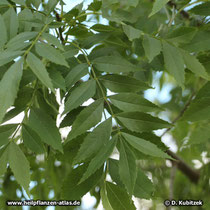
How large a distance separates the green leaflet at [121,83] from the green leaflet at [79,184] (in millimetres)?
170

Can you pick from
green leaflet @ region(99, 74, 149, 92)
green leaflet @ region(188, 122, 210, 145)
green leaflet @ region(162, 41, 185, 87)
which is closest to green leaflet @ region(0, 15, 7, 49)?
green leaflet @ region(99, 74, 149, 92)

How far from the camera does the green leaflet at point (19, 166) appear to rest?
0.61m

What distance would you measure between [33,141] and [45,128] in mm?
51

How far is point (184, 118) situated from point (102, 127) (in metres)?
0.19

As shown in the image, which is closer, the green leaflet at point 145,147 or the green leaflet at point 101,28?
the green leaflet at point 145,147

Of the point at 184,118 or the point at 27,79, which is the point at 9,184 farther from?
the point at 184,118

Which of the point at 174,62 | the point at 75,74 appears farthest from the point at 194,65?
the point at 75,74

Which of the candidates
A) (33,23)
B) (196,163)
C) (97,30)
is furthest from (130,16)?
(196,163)

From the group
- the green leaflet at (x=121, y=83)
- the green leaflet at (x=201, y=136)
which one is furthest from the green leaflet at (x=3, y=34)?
the green leaflet at (x=201, y=136)

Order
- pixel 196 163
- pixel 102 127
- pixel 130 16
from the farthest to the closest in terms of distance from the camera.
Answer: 1. pixel 196 163
2. pixel 130 16
3. pixel 102 127

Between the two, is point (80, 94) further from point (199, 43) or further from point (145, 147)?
point (199, 43)

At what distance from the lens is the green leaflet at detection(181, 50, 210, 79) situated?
2.20 ft

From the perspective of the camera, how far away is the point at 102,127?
2.03ft

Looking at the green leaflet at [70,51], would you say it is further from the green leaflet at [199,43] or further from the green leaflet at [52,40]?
the green leaflet at [199,43]
